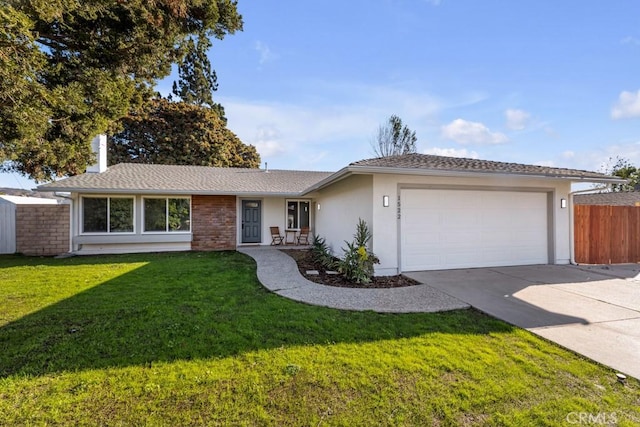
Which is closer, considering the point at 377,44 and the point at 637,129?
the point at 377,44

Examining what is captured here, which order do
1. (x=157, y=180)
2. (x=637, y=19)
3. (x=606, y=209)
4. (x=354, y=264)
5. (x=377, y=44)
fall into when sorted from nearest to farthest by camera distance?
1. (x=354, y=264)
2. (x=637, y=19)
3. (x=606, y=209)
4. (x=377, y=44)
5. (x=157, y=180)

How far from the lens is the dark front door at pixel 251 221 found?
13.9 m

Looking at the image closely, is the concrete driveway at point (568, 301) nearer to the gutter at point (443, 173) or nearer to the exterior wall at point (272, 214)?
the gutter at point (443, 173)

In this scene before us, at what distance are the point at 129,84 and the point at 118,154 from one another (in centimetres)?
2024

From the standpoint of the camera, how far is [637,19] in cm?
768

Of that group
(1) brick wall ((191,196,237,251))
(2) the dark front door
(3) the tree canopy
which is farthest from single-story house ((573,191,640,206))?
(1) brick wall ((191,196,237,251))

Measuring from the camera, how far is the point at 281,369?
3078mm

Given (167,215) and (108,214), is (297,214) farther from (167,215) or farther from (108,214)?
(108,214)

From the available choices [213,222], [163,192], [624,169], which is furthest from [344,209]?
[624,169]

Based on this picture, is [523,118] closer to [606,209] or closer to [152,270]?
[606,209]

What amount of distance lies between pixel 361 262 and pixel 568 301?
150 inches

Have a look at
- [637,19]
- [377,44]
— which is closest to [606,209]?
[637,19]

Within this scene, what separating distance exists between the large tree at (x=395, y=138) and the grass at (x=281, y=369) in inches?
819

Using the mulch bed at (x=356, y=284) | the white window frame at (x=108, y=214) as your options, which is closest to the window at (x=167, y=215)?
the white window frame at (x=108, y=214)
